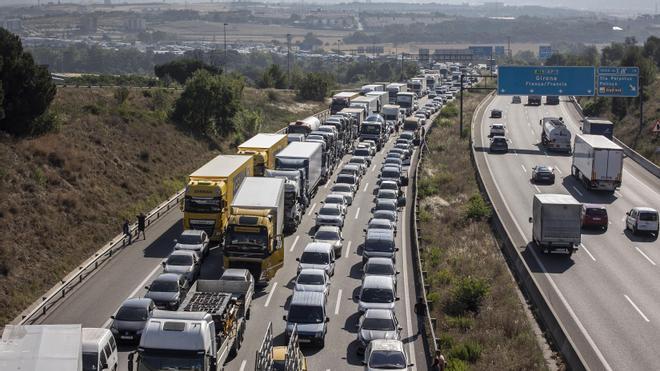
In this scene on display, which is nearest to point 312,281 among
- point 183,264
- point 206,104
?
point 183,264

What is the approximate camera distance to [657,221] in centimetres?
4484

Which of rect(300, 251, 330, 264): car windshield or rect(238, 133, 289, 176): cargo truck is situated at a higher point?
rect(238, 133, 289, 176): cargo truck

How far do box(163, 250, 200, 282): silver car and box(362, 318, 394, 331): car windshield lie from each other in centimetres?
890

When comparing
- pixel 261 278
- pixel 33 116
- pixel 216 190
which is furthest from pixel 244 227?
pixel 33 116

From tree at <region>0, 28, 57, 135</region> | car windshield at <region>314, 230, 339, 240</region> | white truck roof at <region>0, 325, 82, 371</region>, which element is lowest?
car windshield at <region>314, 230, 339, 240</region>

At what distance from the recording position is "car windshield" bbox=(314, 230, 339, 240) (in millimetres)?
41219

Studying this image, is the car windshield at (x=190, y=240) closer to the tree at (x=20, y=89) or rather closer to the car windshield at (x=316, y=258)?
the car windshield at (x=316, y=258)

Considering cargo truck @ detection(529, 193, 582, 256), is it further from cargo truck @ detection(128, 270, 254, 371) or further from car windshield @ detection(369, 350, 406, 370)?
cargo truck @ detection(128, 270, 254, 371)

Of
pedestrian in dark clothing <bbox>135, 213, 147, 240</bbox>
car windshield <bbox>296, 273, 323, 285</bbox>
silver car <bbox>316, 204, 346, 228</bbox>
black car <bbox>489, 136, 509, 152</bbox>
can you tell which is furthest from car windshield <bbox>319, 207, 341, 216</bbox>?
black car <bbox>489, 136, 509, 152</bbox>

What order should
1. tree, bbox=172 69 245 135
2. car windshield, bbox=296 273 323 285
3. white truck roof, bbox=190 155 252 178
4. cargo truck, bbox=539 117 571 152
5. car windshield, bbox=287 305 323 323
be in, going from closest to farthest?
1. car windshield, bbox=287 305 323 323
2. car windshield, bbox=296 273 323 285
3. white truck roof, bbox=190 155 252 178
4. tree, bbox=172 69 245 135
5. cargo truck, bbox=539 117 571 152

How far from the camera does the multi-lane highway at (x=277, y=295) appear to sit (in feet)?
93.9

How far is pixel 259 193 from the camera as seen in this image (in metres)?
38.1

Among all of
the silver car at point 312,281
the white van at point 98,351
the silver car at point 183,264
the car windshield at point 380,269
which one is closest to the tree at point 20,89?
the silver car at point 183,264

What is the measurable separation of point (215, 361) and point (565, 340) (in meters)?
10.7
